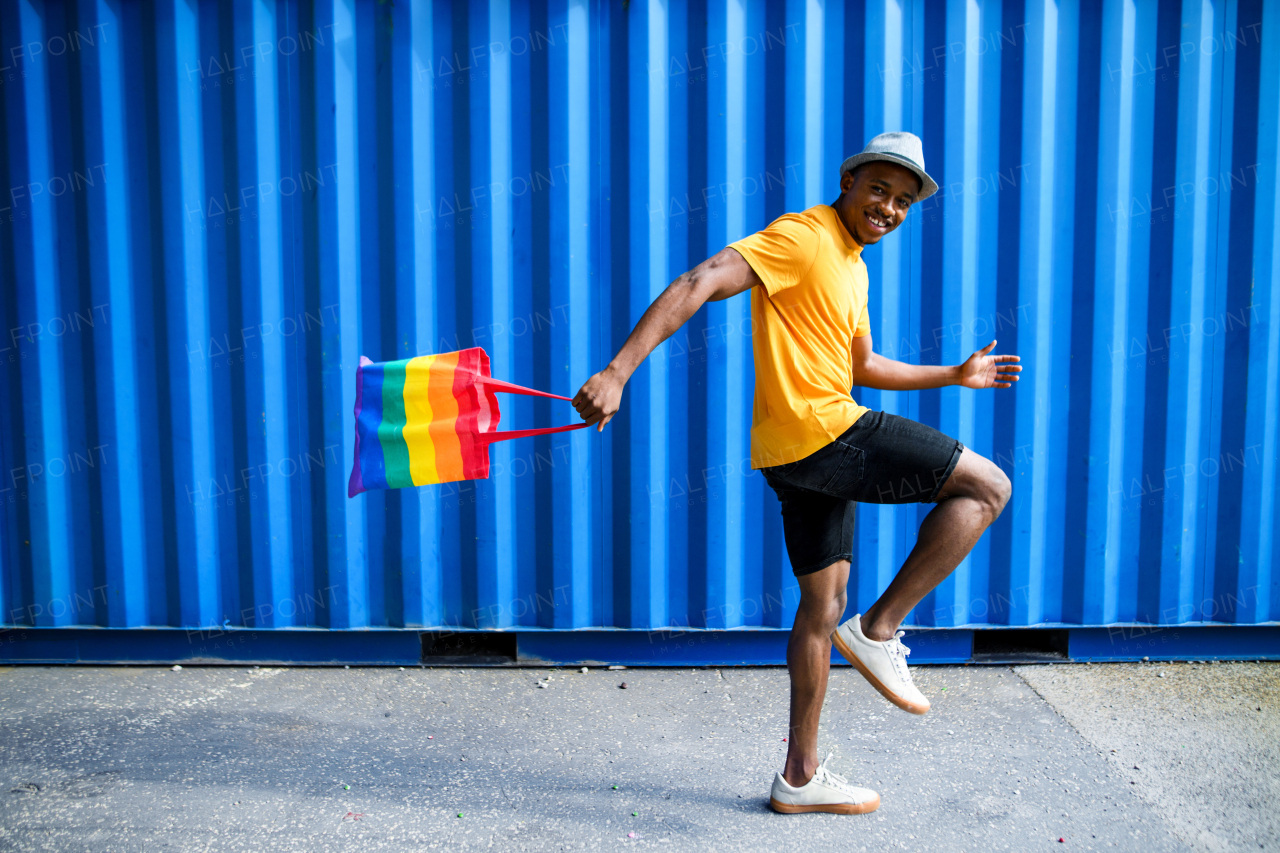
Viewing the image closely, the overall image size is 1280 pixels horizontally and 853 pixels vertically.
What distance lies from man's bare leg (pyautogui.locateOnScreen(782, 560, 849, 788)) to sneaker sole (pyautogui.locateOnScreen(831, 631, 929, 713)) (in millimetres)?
39

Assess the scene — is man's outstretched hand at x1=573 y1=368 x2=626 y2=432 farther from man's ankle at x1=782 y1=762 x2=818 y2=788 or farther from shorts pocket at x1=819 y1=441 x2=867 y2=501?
man's ankle at x1=782 y1=762 x2=818 y2=788

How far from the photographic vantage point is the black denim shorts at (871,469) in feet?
7.57

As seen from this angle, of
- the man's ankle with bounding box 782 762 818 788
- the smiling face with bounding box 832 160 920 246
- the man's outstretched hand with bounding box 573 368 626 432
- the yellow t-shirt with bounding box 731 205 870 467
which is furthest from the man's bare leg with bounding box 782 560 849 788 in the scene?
the smiling face with bounding box 832 160 920 246

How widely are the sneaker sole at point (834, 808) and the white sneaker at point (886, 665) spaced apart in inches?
14.9

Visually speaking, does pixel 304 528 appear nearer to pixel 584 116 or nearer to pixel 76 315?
pixel 76 315

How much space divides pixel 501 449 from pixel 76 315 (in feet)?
6.47

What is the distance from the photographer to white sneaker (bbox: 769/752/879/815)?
255cm

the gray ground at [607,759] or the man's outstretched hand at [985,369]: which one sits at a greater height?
the man's outstretched hand at [985,369]

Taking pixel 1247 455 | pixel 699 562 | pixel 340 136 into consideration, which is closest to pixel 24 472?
pixel 340 136

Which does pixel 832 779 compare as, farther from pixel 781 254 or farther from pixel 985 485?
pixel 781 254

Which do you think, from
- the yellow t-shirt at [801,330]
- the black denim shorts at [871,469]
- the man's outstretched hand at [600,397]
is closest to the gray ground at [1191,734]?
the black denim shorts at [871,469]

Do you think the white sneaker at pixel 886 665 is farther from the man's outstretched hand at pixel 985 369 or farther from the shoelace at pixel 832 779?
the man's outstretched hand at pixel 985 369

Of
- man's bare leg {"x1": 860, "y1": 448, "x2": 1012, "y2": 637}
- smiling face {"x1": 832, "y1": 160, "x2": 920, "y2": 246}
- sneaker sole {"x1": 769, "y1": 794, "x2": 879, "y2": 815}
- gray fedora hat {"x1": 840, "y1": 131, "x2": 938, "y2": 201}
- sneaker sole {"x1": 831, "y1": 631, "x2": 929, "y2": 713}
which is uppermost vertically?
gray fedora hat {"x1": 840, "y1": 131, "x2": 938, "y2": 201}

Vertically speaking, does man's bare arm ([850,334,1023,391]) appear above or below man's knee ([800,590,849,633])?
above
